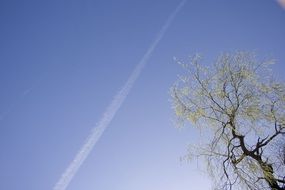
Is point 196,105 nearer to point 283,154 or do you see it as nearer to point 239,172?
point 239,172

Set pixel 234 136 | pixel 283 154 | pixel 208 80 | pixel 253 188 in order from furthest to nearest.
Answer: pixel 283 154, pixel 208 80, pixel 234 136, pixel 253 188

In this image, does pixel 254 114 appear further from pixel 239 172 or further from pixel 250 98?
pixel 239 172

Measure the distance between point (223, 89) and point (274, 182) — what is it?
4692mm

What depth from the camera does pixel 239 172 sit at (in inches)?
680

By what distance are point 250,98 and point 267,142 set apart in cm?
218

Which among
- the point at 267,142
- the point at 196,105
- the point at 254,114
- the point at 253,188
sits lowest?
the point at 253,188

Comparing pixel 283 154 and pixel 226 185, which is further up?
pixel 283 154

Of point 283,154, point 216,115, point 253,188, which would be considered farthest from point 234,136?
point 283,154

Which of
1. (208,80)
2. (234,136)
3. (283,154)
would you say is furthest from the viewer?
(283,154)

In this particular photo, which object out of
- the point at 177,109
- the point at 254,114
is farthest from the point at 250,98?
the point at 177,109

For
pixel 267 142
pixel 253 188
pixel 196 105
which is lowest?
pixel 253 188

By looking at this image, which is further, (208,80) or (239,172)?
(208,80)

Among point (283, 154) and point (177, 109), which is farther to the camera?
point (283, 154)

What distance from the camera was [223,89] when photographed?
1878cm
